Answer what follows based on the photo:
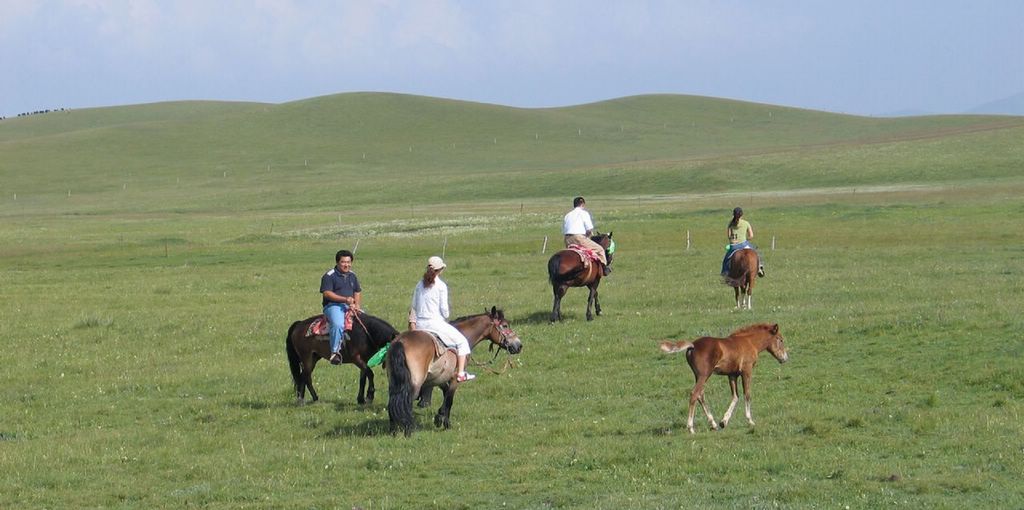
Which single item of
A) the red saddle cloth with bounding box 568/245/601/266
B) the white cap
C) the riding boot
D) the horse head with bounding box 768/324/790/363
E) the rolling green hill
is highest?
the rolling green hill

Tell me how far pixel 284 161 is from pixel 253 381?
123 meters

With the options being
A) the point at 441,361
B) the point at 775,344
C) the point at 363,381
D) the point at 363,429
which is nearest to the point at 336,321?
the point at 363,381

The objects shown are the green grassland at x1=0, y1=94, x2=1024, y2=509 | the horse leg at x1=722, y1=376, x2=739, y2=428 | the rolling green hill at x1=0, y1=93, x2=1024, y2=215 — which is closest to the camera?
the green grassland at x1=0, y1=94, x2=1024, y2=509

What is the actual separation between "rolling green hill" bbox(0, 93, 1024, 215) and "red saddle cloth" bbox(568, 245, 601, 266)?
70.9 m

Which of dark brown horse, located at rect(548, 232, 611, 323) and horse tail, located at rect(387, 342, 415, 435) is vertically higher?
dark brown horse, located at rect(548, 232, 611, 323)

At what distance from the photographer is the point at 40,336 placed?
88.4ft

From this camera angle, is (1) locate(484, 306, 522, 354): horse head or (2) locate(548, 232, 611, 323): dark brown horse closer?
(1) locate(484, 306, 522, 354): horse head

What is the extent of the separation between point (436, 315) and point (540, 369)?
4953mm

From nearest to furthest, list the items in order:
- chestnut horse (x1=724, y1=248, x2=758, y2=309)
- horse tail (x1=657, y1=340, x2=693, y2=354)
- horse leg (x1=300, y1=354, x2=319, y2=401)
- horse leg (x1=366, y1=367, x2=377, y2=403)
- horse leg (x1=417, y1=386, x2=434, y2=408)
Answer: horse tail (x1=657, y1=340, x2=693, y2=354) → horse leg (x1=417, y1=386, x2=434, y2=408) → horse leg (x1=366, y1=367, x2=377, y2=403) → horse leg (x1=300, y1=354, x2=319, y2=401) → chestnut horse (x1=724, y1=248, x2=758, y2=309)

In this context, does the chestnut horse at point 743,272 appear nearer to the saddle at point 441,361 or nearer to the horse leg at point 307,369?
the horse leg at point 307,369

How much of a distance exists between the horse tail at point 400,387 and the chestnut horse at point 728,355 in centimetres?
350

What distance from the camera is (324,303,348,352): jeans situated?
17719 mm

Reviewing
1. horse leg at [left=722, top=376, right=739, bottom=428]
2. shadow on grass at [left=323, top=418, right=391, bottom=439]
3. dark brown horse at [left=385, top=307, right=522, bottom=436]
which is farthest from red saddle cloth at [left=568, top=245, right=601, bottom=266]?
horse leg at [left=722, top=376, right=739, bottom=428]

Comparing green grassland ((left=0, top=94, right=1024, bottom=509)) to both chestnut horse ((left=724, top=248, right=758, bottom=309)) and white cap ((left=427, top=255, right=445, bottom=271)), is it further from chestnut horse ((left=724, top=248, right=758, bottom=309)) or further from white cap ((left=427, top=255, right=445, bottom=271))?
white cap ((left=427, top=255, right=445, bottom=271))
